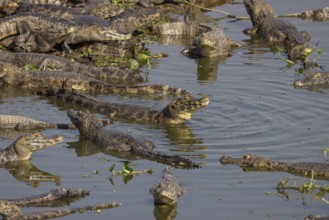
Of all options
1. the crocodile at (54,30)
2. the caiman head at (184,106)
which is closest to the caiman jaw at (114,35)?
the crocodile at (54,30)

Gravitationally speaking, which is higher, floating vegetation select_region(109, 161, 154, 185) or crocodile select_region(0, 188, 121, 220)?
crocodile select_region(0, 188, 121, 220)

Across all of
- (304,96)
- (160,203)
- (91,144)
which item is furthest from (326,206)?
(304,96)

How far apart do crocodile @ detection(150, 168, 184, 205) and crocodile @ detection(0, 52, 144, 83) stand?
6094 millimetres

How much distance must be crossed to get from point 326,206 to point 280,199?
510 millimetres

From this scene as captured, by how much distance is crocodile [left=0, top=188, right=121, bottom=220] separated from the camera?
10078mm

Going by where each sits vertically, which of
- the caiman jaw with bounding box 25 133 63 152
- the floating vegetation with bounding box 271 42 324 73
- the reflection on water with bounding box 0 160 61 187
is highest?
the caiman jaw with bounding box 25 133 63 152

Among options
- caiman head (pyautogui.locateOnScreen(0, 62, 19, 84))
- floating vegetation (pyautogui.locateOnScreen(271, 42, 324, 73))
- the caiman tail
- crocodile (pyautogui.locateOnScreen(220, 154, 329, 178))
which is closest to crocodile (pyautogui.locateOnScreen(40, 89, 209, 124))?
the caiman tail

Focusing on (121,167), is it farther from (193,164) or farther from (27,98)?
(27,98)

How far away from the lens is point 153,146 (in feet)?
42.7

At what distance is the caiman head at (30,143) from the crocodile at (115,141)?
74cm

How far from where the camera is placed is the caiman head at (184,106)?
14102 mm

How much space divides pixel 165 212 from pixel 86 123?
10.4 feet

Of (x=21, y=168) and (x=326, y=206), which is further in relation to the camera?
(x=21, y=168)

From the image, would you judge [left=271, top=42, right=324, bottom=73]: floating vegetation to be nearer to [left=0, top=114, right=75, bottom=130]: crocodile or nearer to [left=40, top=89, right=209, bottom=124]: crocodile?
[left=40, top=89, right=209, bottom=124]: crocodile
